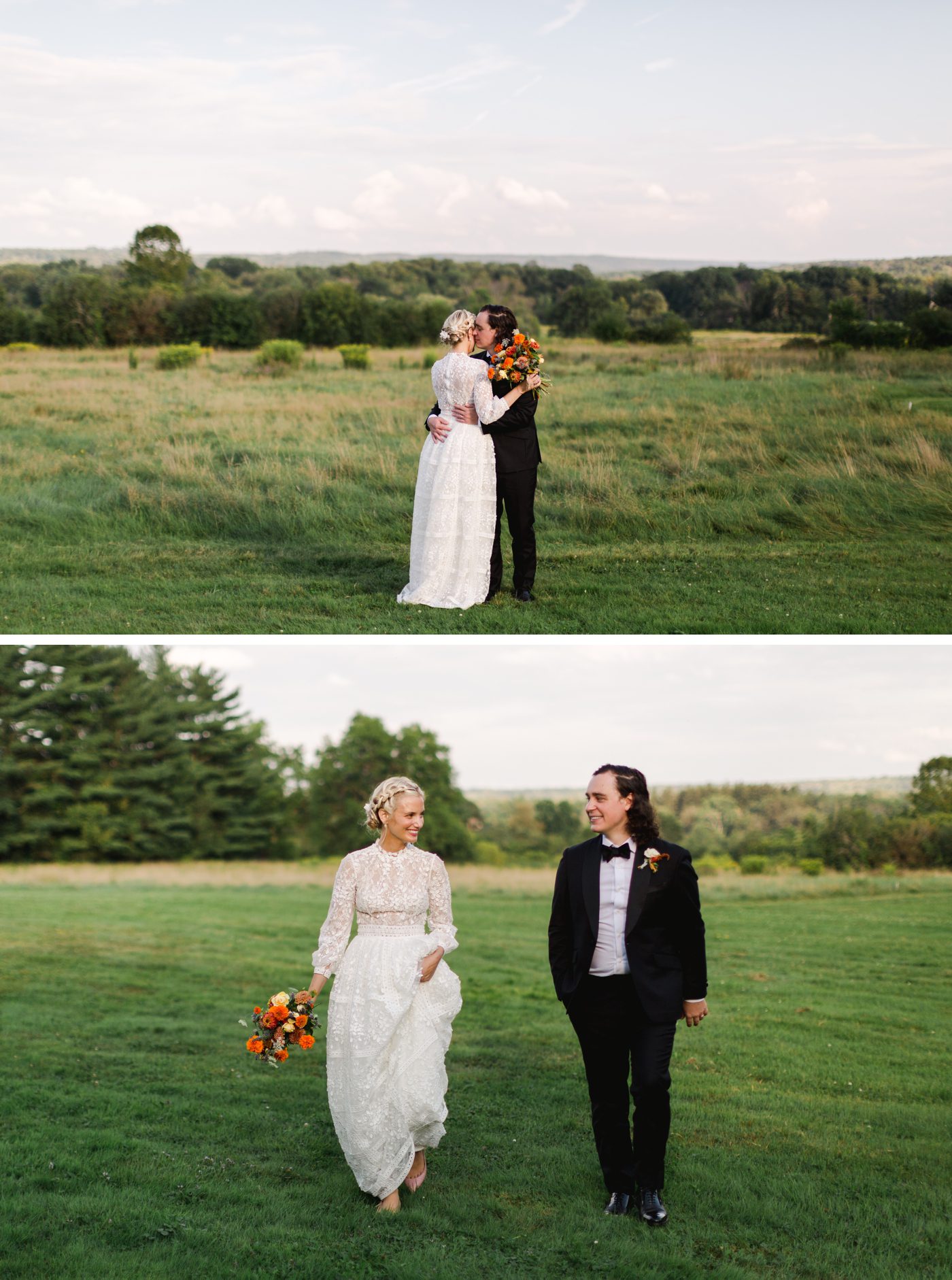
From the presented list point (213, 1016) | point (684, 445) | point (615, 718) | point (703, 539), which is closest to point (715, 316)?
point (615, 718)

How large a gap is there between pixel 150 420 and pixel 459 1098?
1586cm

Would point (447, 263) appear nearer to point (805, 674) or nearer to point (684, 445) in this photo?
point (805, 674)

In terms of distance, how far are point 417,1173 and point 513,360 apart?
654 cm

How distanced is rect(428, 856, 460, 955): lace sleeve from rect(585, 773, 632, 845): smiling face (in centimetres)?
89

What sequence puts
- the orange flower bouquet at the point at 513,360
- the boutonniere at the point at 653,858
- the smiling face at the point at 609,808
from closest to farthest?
the boutonniere at the point at 653,858, the smiling face at the point at 609,808, the orange flower bouquet at the point at 513,360

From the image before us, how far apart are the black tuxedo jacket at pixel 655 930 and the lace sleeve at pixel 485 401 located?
5.19 metres

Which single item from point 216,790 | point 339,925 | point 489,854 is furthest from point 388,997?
point 216,790

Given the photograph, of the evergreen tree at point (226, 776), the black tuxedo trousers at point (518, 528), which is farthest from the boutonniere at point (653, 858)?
the evergreen tree at point (226, 776)

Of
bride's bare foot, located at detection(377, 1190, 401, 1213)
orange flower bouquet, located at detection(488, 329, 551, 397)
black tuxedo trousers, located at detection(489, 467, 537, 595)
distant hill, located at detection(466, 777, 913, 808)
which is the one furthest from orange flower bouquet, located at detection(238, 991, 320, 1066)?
distant hill, located at detection(466, 777, 913, 808)

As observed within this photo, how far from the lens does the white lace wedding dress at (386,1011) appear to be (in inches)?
232

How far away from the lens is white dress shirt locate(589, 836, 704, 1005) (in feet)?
19.4

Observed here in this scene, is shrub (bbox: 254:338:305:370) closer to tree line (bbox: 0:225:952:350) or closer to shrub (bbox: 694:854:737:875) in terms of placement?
tree line (bbox: 0:225:952:350)

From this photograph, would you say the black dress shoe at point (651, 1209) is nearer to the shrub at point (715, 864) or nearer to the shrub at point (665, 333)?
the shrub at point (715, 864)

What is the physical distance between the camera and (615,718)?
33.5 metres
